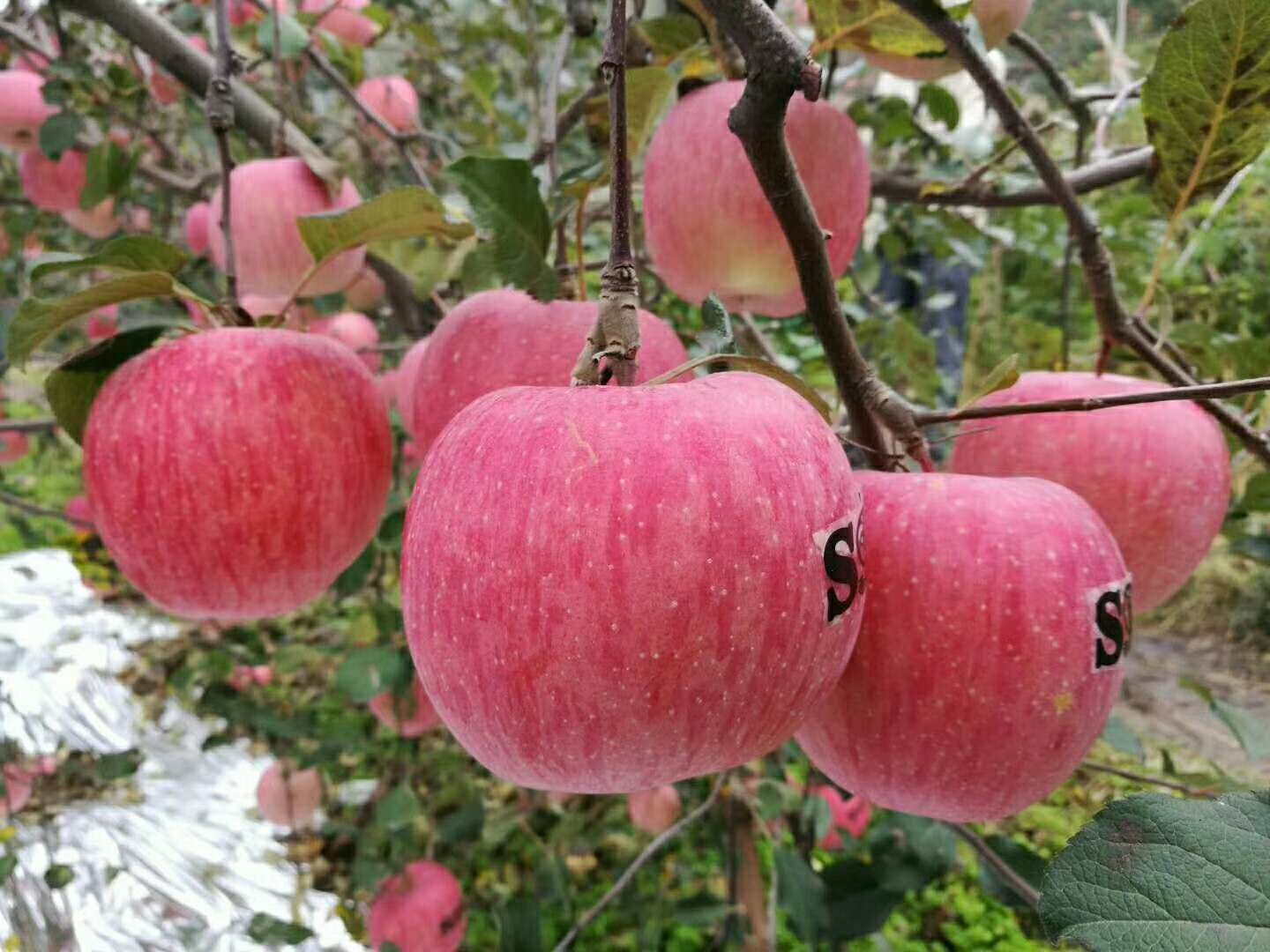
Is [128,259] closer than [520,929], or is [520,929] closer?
[128,259]

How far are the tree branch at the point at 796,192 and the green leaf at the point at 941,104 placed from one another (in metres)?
0.59

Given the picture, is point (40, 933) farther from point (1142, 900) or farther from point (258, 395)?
point (1142, 900)

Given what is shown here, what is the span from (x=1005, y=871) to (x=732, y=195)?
1.75 ft

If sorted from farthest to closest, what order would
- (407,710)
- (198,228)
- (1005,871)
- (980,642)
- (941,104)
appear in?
(198,228), (407,710), (941,104), (1005,871), (980,642)

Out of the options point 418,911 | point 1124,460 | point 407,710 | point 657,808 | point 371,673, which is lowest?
point 657,808

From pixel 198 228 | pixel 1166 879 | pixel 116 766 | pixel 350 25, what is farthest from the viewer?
pixel 350 25

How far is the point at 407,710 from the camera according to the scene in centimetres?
102

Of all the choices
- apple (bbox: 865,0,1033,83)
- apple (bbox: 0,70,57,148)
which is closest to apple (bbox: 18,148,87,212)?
apple (bbox: 0,70,57,148)

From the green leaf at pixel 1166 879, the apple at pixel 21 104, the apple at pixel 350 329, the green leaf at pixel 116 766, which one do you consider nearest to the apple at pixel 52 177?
the apple at pixel 21 104

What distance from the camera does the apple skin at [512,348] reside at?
1.48 feet

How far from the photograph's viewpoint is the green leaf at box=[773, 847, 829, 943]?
0.89 m

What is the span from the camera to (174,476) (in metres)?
0.48

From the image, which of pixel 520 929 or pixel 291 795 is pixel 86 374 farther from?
pixel 291 795

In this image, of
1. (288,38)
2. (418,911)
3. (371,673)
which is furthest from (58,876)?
(288,38)
